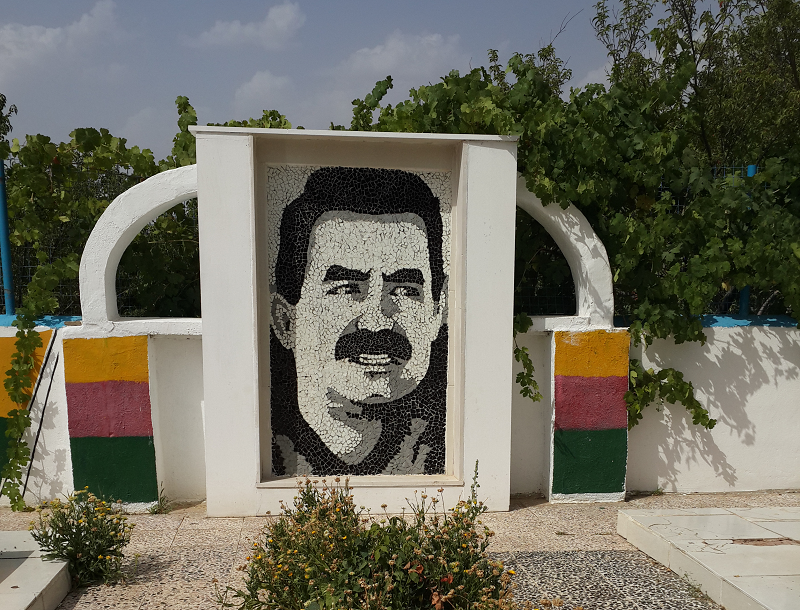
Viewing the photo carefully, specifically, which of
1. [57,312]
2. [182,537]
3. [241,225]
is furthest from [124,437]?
[241,225]

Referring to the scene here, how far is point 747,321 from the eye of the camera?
488 cm

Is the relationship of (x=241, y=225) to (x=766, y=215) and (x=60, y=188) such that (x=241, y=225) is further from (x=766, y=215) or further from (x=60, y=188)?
(x=766, y=215)

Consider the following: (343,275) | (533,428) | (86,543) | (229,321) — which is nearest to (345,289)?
(343,275)

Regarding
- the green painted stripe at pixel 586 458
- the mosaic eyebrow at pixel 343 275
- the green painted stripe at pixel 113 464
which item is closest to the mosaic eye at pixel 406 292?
the mosaic eyebrow at pixel 343 275

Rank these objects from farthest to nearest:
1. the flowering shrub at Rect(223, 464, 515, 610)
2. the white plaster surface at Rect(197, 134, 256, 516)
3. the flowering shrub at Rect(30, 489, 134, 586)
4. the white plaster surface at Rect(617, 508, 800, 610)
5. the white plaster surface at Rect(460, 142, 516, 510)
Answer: the white plaster surface at Rect(460, 142, 516, 510)
the white plaster surface at Rect(197, 134, 256, 516)
the flowering shrub at Rect(30, 489, 134, 586)
the white plaster surface at Rect(617, 508, 800, 610)
the flowering shrub at Rect(223, 464, 515, 610)

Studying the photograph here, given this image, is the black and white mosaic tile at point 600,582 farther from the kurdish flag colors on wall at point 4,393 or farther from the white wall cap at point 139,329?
the kurdish flag colors on wall at point 4,393

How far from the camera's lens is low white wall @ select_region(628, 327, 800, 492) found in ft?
15.7

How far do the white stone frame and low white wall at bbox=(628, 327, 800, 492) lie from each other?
1.30m

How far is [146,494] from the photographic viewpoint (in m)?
4.35

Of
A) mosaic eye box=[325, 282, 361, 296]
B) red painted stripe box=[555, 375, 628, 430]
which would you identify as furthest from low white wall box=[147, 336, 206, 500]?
red painted stripe box=[555, 375, 628, 430]

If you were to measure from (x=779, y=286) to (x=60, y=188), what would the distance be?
5.47 meters

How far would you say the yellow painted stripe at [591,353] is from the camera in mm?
4527

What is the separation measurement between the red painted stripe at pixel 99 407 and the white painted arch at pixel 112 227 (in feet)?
1.45

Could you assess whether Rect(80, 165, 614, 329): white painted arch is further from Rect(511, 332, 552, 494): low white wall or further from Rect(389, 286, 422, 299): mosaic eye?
Rect(389, 286, 422, 299): mosaic eye
